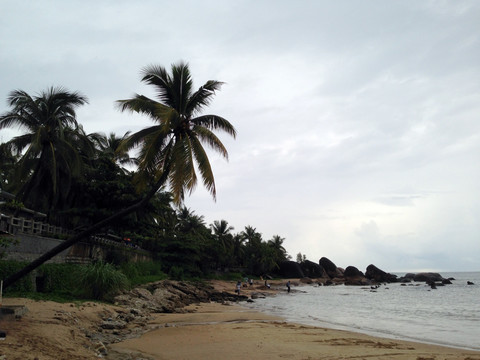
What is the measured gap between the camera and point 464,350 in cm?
1325

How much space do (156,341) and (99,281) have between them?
6427 millimetres

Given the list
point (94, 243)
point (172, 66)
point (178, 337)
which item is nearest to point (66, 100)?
point (94, 243)

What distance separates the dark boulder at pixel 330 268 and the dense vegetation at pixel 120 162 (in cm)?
6238

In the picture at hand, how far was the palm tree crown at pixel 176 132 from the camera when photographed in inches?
465

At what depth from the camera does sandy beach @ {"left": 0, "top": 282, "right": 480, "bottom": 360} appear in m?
8.88

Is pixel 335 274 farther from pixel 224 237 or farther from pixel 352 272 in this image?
pixel 224 237

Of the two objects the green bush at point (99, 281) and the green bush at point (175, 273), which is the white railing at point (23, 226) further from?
the green bush at point (175, 273)

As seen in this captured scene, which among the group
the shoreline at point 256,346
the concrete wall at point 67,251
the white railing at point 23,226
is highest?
the white railing at point 23,226

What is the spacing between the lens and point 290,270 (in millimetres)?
89875

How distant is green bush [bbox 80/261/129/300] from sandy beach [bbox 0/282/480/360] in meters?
1.75

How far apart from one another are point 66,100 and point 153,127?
11.8 meters

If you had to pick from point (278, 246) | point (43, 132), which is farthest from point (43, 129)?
point (278, 246)

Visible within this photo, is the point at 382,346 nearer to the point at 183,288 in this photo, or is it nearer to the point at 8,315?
the point at 8,315

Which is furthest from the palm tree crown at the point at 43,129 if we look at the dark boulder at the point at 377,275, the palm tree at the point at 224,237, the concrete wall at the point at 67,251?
the dark boulder at the point at 377,275
